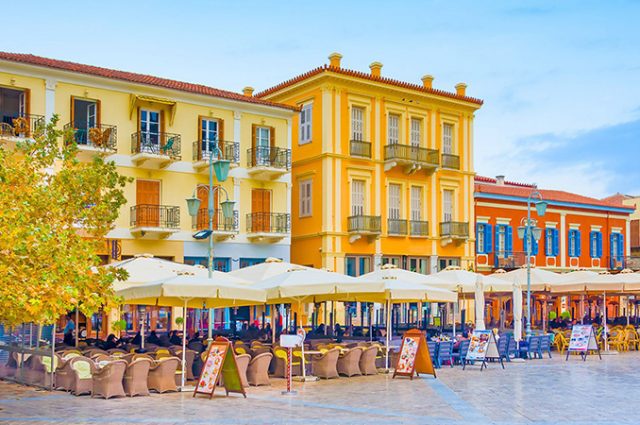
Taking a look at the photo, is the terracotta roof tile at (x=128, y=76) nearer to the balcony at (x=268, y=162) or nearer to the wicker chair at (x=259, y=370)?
the balcony at (x=268, y=162)

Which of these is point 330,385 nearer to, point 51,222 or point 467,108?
point 51,222

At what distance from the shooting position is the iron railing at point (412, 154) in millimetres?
39750

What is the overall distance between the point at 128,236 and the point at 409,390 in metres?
17.1

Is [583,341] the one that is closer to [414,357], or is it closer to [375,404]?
[414,357]

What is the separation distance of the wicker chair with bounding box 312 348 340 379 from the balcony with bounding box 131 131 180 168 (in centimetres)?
1447

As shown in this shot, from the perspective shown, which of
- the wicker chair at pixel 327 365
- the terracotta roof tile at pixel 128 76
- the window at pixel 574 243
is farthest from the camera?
the window at pixel 574 243

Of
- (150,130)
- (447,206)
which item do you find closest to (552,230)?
(447,206)

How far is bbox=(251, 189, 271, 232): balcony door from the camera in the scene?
35938mm

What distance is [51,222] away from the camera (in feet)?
46.6

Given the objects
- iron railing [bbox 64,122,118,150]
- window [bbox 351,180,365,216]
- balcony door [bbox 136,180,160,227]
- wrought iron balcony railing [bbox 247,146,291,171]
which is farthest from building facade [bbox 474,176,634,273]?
iron railing [bbox 64,122,118,150]

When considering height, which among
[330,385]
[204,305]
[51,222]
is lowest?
[330,385]

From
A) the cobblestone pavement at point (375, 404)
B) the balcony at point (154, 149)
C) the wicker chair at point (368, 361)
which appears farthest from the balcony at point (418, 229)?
the cobblestone pavement at point (375, 404)

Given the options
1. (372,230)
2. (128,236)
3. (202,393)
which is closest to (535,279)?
(372,230)

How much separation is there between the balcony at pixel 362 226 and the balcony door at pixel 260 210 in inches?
152
